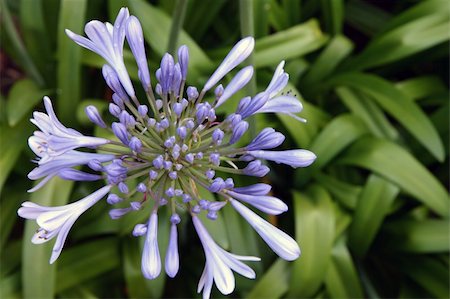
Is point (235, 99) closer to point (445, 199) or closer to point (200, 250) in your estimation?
point (200, 250)

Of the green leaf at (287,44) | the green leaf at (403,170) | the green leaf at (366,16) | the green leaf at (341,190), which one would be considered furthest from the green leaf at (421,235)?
the green leaf at (366,16)

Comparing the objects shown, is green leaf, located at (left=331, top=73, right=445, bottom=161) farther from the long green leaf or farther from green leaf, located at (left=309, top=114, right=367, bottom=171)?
the long green leaf

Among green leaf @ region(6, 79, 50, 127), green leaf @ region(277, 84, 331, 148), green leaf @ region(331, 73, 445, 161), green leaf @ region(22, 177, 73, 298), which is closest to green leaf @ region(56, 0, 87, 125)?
green leaf @ region(6, 79, 50, 127)

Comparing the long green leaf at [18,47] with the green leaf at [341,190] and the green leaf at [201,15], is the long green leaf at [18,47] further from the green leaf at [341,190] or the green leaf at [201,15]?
the green leaf at [341,190]

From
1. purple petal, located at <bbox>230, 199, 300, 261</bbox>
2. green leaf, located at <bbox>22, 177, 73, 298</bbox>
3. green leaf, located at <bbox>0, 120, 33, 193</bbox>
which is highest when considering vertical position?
purple petal, located at <bbox>230, 199, 300, 261</bbox>

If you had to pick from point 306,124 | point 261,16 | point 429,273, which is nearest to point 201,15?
point 261,16

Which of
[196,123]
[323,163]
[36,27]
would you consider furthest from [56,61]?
[196,123]
